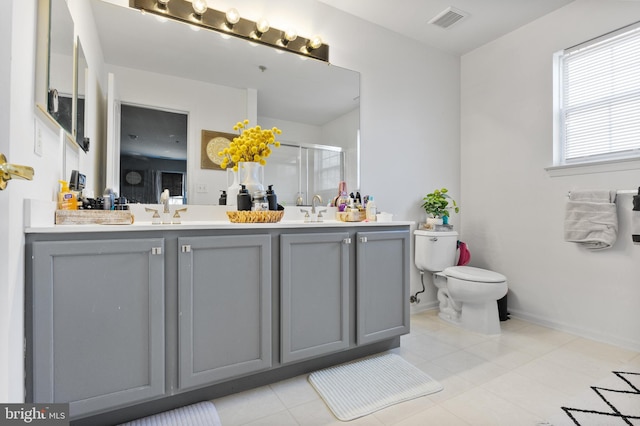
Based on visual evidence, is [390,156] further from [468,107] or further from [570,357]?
[570,357]

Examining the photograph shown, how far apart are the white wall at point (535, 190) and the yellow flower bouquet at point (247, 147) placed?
7.31ft

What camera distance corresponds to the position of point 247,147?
1.95 metres

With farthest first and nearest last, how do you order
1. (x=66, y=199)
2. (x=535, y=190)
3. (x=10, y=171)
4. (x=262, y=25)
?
(x=535, y=190) → (x=262, y=25) → (x=66, y=199) → (x=10, y=171)

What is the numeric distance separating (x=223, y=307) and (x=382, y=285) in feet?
3.29

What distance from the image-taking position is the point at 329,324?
1748mm

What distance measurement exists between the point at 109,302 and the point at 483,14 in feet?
10.7

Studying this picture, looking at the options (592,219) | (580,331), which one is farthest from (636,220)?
(580,331)

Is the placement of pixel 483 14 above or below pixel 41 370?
above

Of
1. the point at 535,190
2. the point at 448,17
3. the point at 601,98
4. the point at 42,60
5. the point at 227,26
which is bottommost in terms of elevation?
the point at 535,190

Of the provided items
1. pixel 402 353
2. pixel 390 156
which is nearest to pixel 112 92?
pixel 390 156

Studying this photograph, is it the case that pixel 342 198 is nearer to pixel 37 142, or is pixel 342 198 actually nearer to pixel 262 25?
pixel 262 25

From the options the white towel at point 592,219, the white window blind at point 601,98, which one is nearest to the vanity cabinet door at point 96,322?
the white towel at point 592,219

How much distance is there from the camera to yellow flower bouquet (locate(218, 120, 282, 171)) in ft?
6.38

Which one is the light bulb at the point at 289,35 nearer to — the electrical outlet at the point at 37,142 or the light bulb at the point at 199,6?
the light bulb at the point at 199,6
